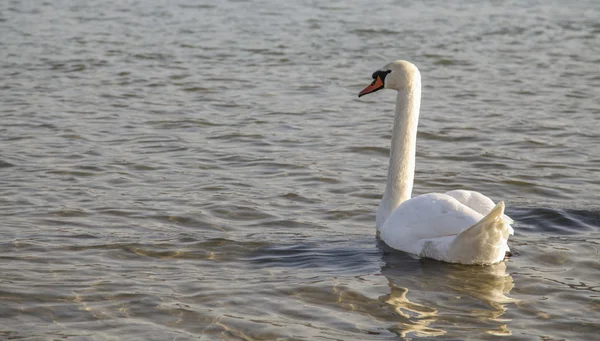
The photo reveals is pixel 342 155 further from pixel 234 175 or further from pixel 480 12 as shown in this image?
pixel 480 12

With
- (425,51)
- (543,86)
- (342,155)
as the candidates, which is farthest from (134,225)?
(425,51)

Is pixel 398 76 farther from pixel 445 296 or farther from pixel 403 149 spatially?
pixel 445 296

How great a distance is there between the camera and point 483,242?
21.6ft

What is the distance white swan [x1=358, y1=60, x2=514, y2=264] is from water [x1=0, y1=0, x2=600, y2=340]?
137 mm

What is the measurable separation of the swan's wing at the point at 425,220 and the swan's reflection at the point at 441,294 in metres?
0.12

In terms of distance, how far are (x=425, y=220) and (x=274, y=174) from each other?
2839mm

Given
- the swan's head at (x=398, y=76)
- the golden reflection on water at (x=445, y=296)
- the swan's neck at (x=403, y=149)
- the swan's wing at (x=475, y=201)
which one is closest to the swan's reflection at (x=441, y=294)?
the golden reflection on water at (x=445, y=296)

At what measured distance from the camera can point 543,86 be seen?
1399 centimetres

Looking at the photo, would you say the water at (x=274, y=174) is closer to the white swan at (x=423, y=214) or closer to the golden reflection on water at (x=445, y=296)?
the golden reflection on water at (x=445, y=296)

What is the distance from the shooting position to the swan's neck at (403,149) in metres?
7.74

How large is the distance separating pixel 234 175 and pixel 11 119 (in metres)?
3.30

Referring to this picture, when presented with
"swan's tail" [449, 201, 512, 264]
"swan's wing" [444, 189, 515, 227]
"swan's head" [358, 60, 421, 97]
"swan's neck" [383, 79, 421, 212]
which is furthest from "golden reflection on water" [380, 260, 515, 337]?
"swan's head" [358, 60, 421, 97]

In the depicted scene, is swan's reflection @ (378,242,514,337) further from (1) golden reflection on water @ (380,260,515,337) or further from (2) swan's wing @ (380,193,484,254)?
(2) swan's wing @ (380,193,484,254)

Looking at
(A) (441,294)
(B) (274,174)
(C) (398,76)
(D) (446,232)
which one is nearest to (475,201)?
(D) (446,232)
